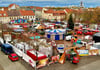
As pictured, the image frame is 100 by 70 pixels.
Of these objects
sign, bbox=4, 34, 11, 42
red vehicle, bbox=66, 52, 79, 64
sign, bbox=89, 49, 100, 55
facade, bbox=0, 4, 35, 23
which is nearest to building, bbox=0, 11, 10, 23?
facade, bbox=0, 4, 35, 23

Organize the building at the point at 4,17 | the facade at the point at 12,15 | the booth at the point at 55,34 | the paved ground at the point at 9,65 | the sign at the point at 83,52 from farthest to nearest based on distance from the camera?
the facade at the point at 12,15
the building at the point at 4,17
the booth at the point at 55,34
the sign at the point at 83,52
the paved ground at the point at 9,65

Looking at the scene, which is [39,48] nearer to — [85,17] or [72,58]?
[72,58]

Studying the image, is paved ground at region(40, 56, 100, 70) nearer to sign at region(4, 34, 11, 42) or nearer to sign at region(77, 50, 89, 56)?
sign at region(77, 50, 89, 56)

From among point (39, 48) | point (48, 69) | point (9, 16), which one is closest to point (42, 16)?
point (9, 16)

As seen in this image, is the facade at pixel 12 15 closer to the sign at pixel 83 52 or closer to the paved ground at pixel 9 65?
the paved ground at pixel 9 65

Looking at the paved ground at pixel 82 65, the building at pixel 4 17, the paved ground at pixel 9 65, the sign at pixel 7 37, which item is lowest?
the paved ground at pixel 82 65

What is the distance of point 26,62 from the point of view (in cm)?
992

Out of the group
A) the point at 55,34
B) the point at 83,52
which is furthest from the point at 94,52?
the point at 55,34

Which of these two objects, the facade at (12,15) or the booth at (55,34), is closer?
the booth at (55,34)

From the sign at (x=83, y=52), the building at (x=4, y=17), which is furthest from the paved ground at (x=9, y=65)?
the building at (x=4, y=17)

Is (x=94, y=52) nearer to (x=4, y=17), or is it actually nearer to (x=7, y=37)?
(x=7, y=37)

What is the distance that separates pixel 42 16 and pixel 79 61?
34789 millimetres

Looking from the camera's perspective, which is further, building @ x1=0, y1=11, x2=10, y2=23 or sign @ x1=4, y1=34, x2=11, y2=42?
building @ x1=0, y1=11, x2=10, y2=23

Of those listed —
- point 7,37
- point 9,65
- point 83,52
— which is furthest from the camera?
point 7,37
